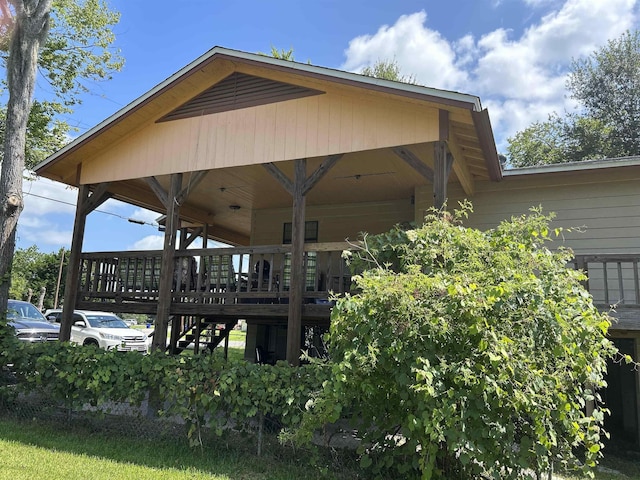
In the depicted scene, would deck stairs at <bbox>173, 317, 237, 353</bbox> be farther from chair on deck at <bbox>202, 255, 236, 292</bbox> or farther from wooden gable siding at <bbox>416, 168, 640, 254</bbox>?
wooden gable siding at <bbox>416, 168, 640, 254</bbox>

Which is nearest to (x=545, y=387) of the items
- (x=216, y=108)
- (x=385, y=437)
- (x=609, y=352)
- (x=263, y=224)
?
(x=609, y=352)

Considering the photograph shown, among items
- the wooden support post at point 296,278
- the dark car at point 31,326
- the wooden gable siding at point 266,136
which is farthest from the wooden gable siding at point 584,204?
the dark car at point 31,326

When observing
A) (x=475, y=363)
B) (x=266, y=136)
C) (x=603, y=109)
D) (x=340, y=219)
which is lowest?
(x=475, y=363)

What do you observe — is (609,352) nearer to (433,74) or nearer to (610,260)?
(610,260)

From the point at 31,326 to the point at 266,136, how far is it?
7.95 meters

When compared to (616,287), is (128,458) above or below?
below

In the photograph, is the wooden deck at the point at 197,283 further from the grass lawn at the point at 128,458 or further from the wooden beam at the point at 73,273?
the grass lawn at the point at 128,458

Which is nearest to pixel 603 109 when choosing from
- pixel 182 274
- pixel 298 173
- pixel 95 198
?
pixel 298 173

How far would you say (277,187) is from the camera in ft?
35.3

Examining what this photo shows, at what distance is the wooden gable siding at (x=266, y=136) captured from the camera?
23.1ft

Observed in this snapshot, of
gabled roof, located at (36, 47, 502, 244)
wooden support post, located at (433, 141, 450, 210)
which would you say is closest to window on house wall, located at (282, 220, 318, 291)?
gabled roof, located at (36, 47, 502, 244)

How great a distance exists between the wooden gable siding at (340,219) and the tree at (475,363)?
6431 mm

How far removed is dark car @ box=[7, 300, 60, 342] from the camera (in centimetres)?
1098

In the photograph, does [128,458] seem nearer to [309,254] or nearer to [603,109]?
[309,254]
